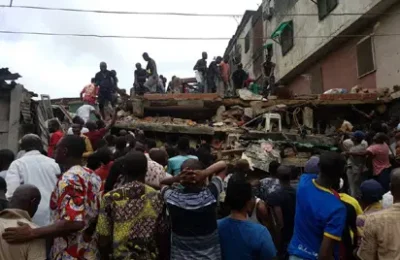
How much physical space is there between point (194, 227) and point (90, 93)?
12.1 meters

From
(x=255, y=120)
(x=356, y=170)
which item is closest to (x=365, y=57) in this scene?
(x=255, y=120)

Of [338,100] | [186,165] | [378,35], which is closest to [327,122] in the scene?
[338,100]

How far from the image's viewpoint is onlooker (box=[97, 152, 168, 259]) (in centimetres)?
328

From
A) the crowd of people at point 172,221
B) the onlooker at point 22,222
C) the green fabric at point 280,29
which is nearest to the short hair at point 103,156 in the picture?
the crowd of people at point 172,221

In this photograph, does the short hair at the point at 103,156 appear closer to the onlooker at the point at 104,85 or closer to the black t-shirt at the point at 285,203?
the black t-shirt at the point at 285,203

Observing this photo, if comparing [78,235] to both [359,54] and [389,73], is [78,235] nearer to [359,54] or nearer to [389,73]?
[389,73]

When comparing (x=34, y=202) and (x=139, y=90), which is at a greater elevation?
(x=139, y=90)

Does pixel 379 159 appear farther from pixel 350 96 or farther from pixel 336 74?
pixel 336 74

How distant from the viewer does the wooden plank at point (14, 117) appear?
1085 centimetres

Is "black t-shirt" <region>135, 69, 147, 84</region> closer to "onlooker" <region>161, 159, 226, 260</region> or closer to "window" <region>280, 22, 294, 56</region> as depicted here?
"window" <region>280, 22, 294, 56</region>

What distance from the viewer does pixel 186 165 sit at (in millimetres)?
3410

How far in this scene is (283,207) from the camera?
5309mm

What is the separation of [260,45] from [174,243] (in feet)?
81.6

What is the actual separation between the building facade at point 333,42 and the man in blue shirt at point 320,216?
40.1 ft
